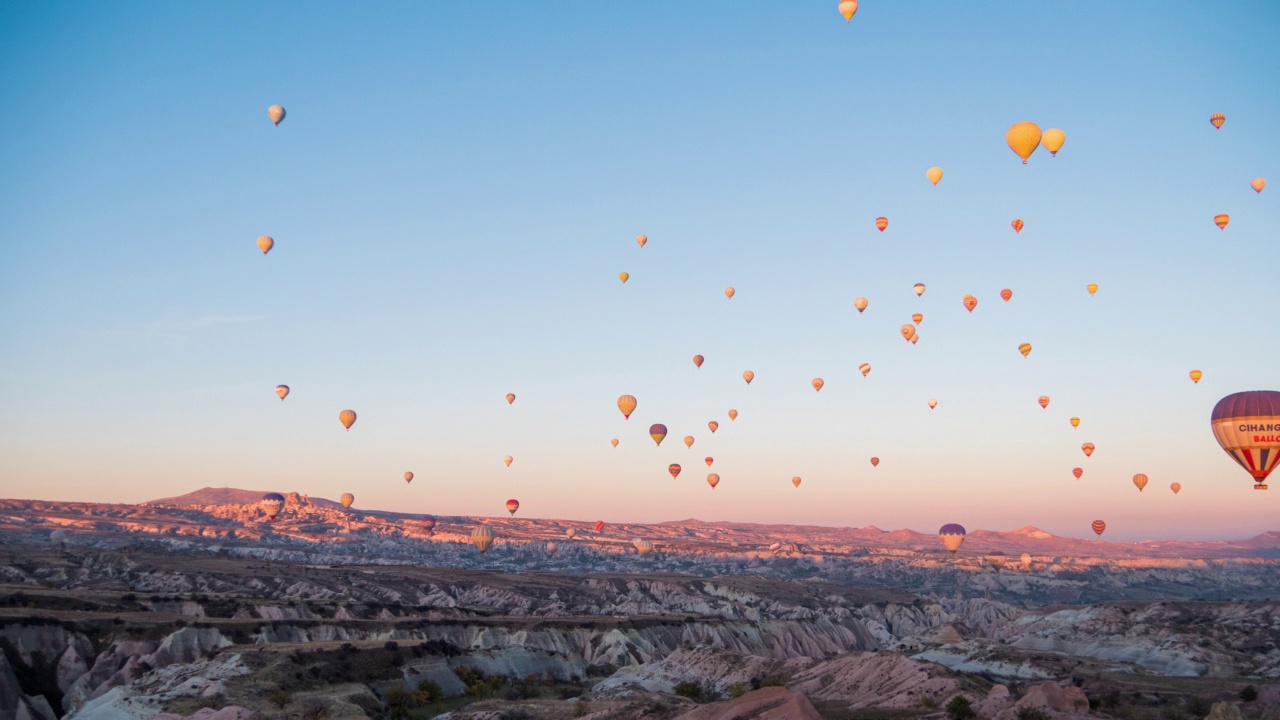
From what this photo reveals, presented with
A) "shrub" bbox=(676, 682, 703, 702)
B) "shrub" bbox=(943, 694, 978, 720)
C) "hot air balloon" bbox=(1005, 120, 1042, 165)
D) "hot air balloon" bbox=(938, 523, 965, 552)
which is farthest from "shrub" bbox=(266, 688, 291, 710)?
"hot air balloon" bbox=(938, 523, 965, 552)

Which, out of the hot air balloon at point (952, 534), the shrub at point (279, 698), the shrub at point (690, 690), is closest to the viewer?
the shrub at point (279, 698)

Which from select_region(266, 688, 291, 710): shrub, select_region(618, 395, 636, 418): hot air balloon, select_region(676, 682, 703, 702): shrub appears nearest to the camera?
select_region(266, 688, 291, 710): shrub

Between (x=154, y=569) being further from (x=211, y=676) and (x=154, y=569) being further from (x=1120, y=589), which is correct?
(x=1120, y=589)

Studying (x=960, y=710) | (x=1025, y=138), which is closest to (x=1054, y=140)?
(x=1025, y=138)

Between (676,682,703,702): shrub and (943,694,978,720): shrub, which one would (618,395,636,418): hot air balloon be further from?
(943,694,978,720): shrub

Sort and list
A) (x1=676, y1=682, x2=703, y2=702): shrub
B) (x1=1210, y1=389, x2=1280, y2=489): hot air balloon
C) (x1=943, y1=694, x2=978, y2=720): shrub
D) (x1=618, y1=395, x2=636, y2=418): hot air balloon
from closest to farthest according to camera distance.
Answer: (x1=943, y1=694, x2=978, y2=720): shrub, (x1=676, y1=682, x2=703, y2=702): shrub, (x1=1210, y1=389, x2=1280, y2=489): hot air balloon, (x1=618, y1=395, x2=636, y2=418): hot air balloon

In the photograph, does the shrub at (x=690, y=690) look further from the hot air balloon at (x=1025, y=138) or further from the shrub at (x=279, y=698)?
the hot air balloon at (x=1025, y=138)

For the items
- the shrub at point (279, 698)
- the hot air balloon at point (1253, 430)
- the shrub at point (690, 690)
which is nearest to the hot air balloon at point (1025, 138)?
the hot air balloon at point (1253, 430)
